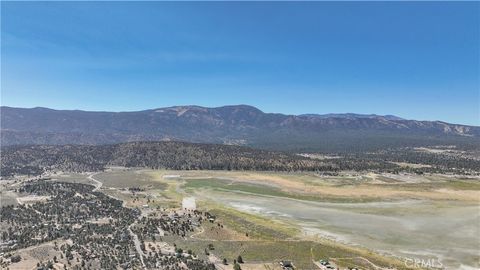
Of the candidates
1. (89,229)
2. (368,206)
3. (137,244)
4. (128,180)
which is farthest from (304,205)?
(128,180)

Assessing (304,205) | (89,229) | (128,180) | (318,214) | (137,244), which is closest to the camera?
(137,244)

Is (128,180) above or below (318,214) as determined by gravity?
below

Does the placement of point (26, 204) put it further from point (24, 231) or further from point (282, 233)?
point (282, 233)

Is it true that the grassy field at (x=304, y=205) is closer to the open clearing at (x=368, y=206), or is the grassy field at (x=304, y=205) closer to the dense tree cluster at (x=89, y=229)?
the open clearing at (x=368, y=206)

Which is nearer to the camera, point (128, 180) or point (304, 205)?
point (304, 205)

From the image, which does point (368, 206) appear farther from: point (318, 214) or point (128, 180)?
point (128, 180)

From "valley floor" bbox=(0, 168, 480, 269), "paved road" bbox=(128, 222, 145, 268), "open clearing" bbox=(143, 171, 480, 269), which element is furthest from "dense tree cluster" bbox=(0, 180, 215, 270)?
"open clearing" bbox=(143, 171, 480, 269)

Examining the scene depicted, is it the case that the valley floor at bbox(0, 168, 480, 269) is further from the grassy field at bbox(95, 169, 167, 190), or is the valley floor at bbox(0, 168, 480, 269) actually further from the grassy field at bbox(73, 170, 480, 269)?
the grassy field at bbox(95, 169, 167, 190)

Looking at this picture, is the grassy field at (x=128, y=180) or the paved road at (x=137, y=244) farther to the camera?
the grassy field at (x=128, y=180)

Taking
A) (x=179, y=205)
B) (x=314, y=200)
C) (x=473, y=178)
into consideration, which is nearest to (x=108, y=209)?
(x=179, y=205)

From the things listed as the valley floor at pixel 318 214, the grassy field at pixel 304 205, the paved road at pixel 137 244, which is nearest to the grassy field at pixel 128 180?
the grassy field at pixel 304 205

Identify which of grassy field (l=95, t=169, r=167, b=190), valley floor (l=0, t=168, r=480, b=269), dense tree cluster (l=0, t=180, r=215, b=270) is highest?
valley floor (l=0, t=168, r=480, b=269)
